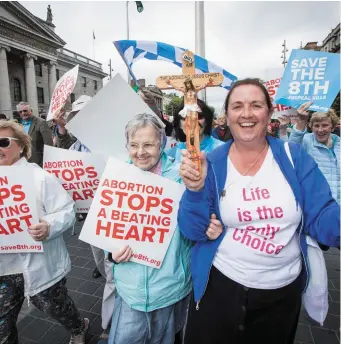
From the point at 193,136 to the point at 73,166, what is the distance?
172 cm

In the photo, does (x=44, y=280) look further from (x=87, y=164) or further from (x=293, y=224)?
(x=293, y=224)

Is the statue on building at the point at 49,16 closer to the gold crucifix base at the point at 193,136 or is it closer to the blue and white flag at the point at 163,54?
the blue and white flag at the point at 163,54

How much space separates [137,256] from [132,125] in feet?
2.66

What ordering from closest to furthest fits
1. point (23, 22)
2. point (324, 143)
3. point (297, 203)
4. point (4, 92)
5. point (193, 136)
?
point (193, 136)
point (297, 203)
point (324, 143)
point (4, 92)
point (23, 22)

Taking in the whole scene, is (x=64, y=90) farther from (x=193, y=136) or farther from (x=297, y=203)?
(x=297, y=203)

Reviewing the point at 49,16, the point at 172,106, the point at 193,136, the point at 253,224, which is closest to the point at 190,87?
the point at 193,136

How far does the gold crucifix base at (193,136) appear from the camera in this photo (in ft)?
3.81

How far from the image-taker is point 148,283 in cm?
161

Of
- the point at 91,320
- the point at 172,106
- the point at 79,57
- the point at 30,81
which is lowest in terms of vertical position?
the point at 91,320

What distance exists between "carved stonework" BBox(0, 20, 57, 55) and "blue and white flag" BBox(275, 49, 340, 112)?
113ft

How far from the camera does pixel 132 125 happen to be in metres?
1.73

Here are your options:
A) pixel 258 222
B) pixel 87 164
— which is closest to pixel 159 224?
pixel 258 222

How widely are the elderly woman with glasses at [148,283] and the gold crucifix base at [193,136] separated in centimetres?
54

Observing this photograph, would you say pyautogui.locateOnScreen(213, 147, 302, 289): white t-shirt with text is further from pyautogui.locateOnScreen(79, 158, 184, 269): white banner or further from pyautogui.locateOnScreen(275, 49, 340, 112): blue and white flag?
pyautogui.locateOnScreen(275, 49, 340, 112): blue and white flag
